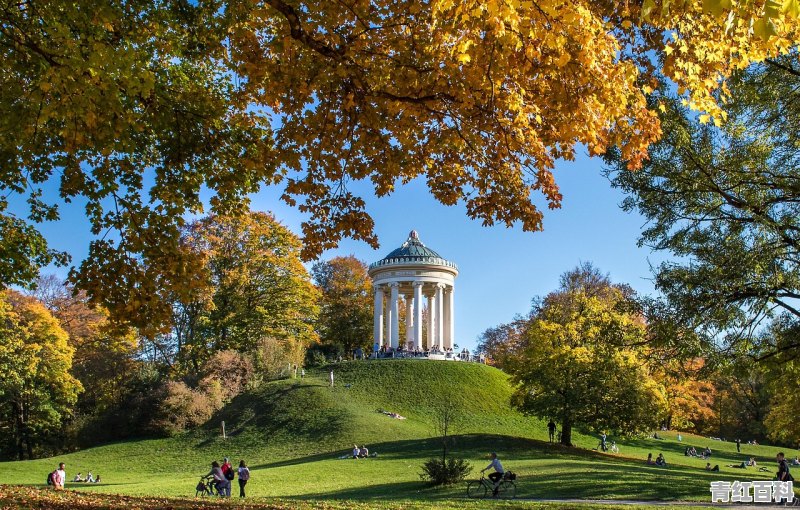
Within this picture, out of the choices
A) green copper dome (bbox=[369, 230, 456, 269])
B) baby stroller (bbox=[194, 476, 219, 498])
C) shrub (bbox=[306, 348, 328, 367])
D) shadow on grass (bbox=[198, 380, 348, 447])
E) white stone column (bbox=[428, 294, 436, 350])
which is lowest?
baby stroller (bbox=[194, 476, 219, 498])

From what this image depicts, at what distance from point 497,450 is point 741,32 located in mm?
22130

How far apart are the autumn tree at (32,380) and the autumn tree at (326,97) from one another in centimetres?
2312

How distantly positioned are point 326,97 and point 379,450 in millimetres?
21317

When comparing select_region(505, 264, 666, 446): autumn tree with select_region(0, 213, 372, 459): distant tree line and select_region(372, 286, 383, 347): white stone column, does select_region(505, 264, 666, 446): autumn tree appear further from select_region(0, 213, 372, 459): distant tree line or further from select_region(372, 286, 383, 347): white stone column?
select_region(372, 286, 383, 347): white stone column

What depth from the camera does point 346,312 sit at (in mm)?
59500

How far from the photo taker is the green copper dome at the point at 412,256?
5166cm

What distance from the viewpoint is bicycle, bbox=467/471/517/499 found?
52.3 feet

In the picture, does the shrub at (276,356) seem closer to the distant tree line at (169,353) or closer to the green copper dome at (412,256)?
the distant tree line at (169,353)

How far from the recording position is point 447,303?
53.9 metres

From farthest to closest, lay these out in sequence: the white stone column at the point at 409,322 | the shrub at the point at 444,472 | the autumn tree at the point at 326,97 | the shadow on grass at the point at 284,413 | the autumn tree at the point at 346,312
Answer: the autumn tree at the point at 346,312, the white stone column at the point at 409,322, the shadow on grass at the point at 284,413, the shrub at the point at 444,472, the autumn tree at the point at 326,97

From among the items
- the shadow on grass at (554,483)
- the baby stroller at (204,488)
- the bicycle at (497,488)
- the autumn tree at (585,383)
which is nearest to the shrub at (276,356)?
the shadow on grass at (554,483)

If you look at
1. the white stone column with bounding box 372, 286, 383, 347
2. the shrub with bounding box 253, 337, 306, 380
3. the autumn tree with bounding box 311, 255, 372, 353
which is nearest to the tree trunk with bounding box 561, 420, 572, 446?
the shrub with bounding box 253, 337, 306, 380

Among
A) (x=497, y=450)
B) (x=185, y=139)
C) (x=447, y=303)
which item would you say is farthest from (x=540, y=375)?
(x=447, y=303)

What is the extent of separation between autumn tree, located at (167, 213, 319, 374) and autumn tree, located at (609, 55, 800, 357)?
31.3 meters
